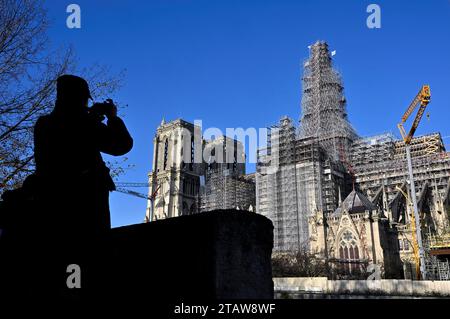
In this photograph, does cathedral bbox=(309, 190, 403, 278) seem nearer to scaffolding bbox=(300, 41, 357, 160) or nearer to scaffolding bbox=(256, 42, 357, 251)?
scaffolding bbox=(256, 42, 357, 251)

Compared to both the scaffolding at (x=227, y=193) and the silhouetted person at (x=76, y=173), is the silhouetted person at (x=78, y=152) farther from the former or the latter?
the scaffolding at (x=227, y=193)

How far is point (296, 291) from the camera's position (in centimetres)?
1842

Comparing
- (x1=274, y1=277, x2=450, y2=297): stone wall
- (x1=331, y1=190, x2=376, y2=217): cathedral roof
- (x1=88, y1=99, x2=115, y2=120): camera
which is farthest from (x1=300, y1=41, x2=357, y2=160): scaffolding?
(x1=88, y1=99, x2=115, y2=120): camera

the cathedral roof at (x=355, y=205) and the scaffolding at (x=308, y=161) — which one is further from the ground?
the scaffolding at (x=308, y=161)

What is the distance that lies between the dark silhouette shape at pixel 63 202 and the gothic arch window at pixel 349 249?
4663 cm

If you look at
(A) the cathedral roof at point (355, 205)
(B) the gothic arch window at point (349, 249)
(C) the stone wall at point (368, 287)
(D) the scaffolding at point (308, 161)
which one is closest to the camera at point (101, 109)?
(C) the stone wall at point (368, 287)

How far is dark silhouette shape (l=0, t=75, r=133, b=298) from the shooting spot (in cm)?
262

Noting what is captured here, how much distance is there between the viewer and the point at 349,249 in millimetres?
48312

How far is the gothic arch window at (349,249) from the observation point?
45.9 m

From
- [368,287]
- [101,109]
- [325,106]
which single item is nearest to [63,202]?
[101,109]

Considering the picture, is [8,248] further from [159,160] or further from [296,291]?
[159,160]

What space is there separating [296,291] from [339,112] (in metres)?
62.1

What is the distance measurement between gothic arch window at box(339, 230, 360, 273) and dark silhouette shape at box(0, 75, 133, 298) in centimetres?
4663
